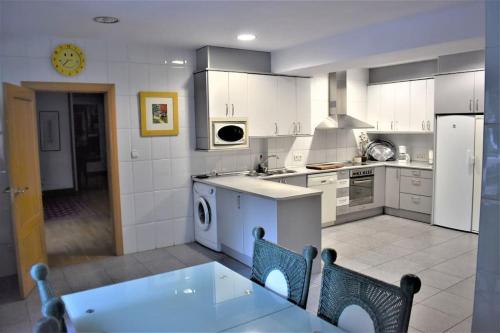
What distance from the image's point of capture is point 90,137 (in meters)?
9.32

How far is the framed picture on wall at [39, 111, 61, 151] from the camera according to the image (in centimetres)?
841

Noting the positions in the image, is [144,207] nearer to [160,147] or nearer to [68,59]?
[160,147]

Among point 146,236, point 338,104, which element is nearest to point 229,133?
point 146,236

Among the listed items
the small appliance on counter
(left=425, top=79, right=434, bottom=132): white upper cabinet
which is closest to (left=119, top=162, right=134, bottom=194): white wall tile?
the small appliance on counter

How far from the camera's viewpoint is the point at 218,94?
4.68m

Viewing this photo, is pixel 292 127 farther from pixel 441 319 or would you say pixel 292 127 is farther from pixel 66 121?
pixel 66 121

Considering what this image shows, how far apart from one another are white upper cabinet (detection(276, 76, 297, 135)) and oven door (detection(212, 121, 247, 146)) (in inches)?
23.0

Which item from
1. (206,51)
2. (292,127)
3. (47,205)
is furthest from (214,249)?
(47,205)

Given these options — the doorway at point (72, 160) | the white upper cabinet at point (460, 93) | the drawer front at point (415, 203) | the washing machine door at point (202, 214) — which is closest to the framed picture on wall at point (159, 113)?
A: the washing machine door at point (202, 214)

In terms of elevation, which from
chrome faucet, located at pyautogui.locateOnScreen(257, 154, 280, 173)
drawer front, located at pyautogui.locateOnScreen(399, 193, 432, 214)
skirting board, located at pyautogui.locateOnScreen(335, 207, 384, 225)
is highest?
chrome faucet, located at pyautogui.locateOnScreen(257, 154, 280, 173)

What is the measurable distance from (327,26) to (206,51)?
4.89ft

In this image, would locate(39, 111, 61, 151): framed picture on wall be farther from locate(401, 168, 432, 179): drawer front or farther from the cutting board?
locate(401, 168, 432, 179): drawer front

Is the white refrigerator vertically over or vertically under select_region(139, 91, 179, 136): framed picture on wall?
under

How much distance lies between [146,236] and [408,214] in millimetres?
3814
